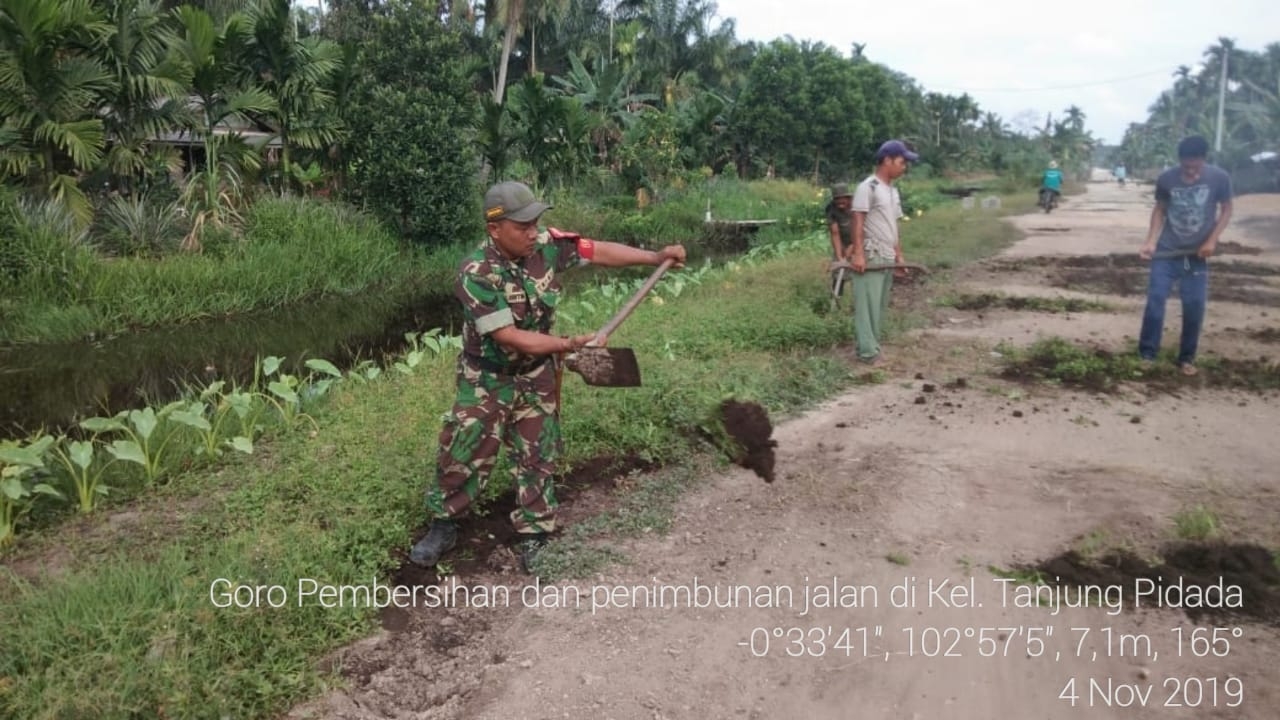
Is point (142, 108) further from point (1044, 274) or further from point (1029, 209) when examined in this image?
point (1029, 209)

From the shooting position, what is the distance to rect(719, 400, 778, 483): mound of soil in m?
4.73

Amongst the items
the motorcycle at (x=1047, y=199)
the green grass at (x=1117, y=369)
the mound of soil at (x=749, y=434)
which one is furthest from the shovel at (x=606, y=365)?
the motorcycle at (x=1047, y=199)

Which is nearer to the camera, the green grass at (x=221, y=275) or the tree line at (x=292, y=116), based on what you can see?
the green grass at (x=221, y=275)

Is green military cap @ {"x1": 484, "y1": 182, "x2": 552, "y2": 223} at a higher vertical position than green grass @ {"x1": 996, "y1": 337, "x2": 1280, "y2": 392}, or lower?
higher

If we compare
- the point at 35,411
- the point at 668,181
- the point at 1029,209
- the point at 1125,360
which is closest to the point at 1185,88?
the point at 1029,209

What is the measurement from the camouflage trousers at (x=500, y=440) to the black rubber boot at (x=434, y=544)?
0.06 meters

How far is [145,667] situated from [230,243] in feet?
38.4

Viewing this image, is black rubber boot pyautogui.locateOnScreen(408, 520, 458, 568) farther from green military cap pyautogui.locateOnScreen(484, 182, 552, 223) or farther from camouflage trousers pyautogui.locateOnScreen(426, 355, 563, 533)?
green military cap pyautogui.locateOnScreen(484, 182, 552, 223)

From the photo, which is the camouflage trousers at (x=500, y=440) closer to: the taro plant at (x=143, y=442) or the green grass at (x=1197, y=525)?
the taro plant at (x=143, y=442)

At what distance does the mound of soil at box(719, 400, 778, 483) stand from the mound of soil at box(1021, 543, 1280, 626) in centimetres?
152

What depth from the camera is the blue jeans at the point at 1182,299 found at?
20.9ft

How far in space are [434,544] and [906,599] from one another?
6.67 feet

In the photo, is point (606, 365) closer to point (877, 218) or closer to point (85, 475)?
point (85, 475)

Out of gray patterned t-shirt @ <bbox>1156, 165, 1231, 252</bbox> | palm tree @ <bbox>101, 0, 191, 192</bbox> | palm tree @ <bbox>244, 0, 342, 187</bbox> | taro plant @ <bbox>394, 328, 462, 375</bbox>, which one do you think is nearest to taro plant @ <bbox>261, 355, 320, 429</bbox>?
taro plant @ <bbox>394, 328, 462, 375</bbox>
